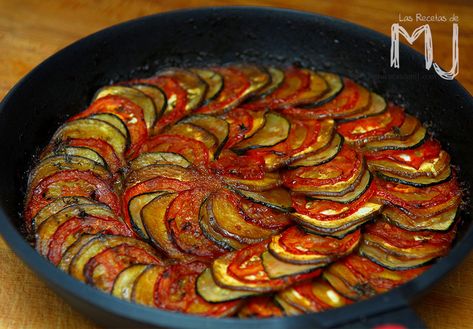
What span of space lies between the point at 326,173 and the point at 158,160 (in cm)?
93

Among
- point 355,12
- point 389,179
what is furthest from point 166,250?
point 355,12

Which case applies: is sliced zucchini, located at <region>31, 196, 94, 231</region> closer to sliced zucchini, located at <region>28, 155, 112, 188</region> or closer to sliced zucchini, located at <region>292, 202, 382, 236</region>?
sliced zucchini, located at <region>28, 155, 112, 188</region>

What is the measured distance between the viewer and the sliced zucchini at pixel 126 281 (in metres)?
2.57

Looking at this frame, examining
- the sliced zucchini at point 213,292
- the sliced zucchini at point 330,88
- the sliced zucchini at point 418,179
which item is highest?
the sliced zucchini at point 330,88

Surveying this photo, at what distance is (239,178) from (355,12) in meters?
2.30

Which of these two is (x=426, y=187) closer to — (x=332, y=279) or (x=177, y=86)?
(x=332, y=279)

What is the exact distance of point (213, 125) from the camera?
359 centimetres

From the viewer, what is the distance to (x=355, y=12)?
193 inches

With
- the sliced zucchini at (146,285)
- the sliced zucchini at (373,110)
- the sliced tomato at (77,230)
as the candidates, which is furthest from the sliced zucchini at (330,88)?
the sliced zucchini at (146,285)

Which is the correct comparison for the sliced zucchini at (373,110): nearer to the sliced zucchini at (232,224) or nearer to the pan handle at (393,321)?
the sliced zucchini at (232,224)

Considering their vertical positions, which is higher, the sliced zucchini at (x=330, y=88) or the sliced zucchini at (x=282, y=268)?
the sliced zucchini at (x=330, y=88)

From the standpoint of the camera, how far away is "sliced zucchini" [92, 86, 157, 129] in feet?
11.9

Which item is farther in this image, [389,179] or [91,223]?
[389,179]

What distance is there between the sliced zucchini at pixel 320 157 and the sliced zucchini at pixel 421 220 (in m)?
0.43
